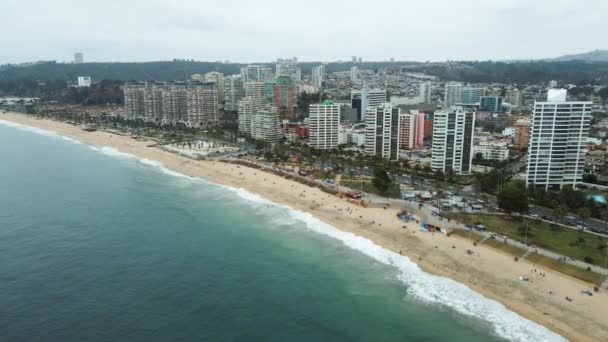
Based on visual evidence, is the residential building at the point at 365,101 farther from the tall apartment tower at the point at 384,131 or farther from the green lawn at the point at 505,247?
the green lawn at the point at 505,247

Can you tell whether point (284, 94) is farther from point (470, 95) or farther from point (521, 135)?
point (521, 135)

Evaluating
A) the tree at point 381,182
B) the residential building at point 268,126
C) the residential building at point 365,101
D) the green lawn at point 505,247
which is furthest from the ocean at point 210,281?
the residential building at point 365,101

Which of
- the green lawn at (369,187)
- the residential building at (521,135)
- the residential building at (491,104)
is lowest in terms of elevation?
the green lawn at (369,187)

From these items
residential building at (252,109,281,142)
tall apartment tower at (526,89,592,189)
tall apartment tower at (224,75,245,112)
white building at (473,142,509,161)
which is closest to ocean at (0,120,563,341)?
tall apartment tower at (526,89,592,189)

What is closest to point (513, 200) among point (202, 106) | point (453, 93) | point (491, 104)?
point (202, 106)

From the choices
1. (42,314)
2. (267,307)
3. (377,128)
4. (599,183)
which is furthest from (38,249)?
(599,183)

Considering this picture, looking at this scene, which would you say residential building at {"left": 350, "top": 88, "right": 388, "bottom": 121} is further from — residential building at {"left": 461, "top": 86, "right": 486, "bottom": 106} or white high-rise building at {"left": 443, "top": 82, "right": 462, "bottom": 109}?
residential building at {"left": 461, "top": 86, "right": 486, "bottom": 106}
